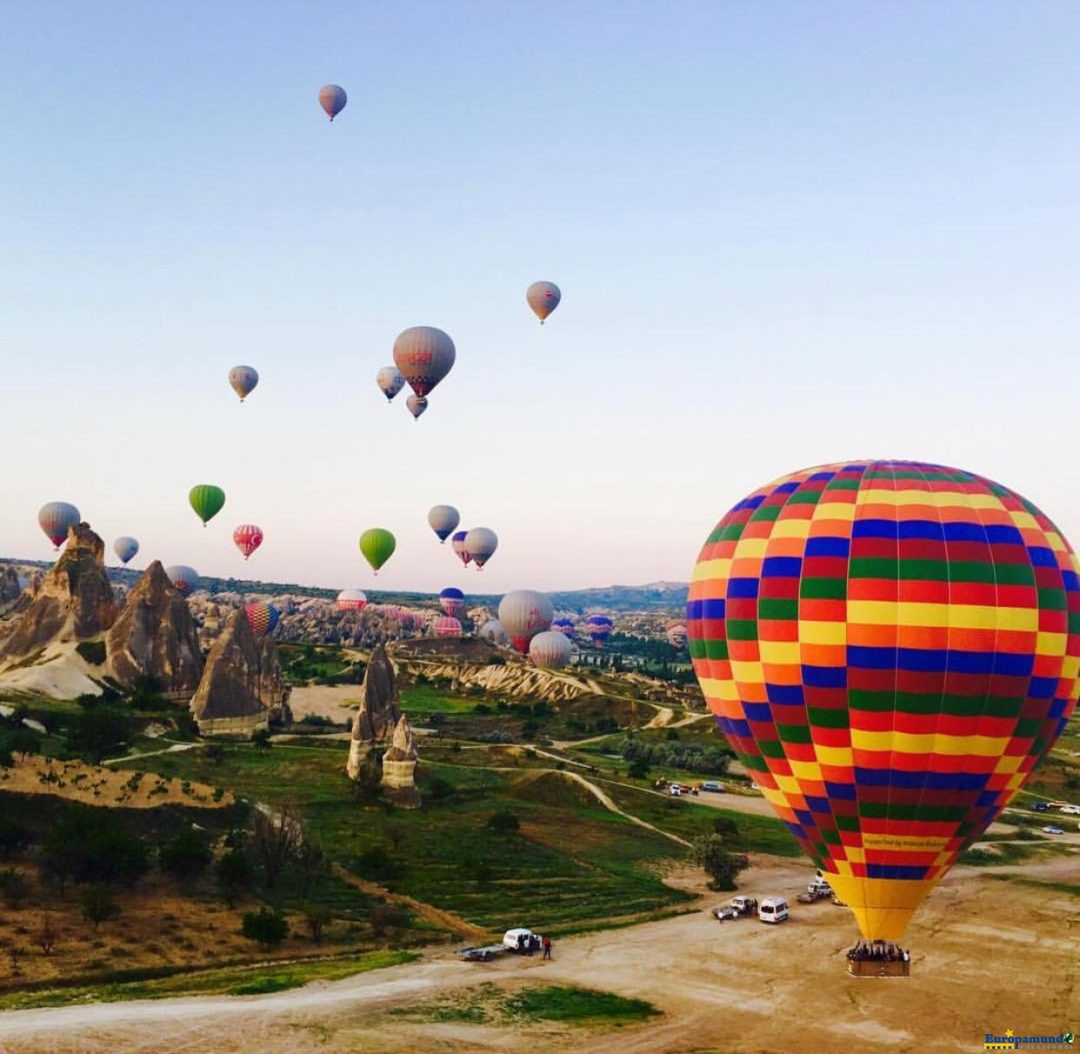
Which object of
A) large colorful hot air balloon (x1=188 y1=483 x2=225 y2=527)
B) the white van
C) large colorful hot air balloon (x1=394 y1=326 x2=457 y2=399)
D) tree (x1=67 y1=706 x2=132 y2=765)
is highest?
large colorful hot air balloon (x1=394 y1=326 x2=457 y2=399)

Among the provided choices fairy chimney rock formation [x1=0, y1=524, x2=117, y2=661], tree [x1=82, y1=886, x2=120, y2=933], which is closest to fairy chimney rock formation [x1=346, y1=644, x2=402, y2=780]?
tree [x1=82, y1=886, x2=120, y2=933]

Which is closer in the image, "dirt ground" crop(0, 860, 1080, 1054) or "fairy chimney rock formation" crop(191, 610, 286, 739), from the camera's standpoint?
"dirt ground" crop(0, 860, 1080, 1054)

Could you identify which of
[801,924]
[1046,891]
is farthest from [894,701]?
[1046,891]

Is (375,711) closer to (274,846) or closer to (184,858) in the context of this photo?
(274,846)

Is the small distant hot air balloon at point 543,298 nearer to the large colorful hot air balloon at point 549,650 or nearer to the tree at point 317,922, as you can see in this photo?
the large colorful hot air balloon at point 549,650

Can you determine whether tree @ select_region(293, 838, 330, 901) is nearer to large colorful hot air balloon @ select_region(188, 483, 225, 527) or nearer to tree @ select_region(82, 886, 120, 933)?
tree @ select_region(82, 886, 120, 933)

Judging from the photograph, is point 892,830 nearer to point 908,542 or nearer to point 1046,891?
point 908,542
